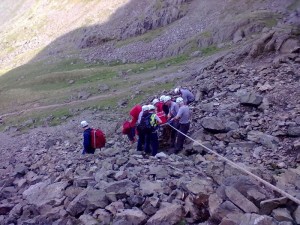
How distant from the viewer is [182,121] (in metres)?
15.1

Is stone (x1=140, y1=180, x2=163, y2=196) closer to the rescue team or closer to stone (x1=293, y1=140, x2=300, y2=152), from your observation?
the rescue team

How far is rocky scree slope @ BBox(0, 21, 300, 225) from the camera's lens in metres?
9.07

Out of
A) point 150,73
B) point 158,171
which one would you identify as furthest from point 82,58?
point 158,171

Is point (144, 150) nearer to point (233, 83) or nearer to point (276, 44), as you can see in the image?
point (233, 83)

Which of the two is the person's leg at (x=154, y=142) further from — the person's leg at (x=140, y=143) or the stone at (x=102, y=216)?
the stone at (x=102, y=216)

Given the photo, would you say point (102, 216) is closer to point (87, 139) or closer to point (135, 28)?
point (87, 139)

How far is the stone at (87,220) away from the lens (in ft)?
31.6

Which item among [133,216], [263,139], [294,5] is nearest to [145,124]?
[263,139]

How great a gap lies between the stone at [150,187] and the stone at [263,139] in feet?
16.3

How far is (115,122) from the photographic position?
22578 mm

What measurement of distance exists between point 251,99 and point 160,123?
4105 millimetres

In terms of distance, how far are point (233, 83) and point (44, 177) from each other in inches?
382

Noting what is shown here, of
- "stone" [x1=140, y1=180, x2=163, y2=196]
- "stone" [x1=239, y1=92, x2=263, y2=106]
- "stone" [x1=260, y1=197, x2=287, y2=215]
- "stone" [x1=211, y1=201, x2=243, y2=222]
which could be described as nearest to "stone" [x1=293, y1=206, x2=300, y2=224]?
"stone" [x1=260, y1=197, x2=287, y2=215]

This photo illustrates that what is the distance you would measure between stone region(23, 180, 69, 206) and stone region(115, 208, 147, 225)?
8.53ft
